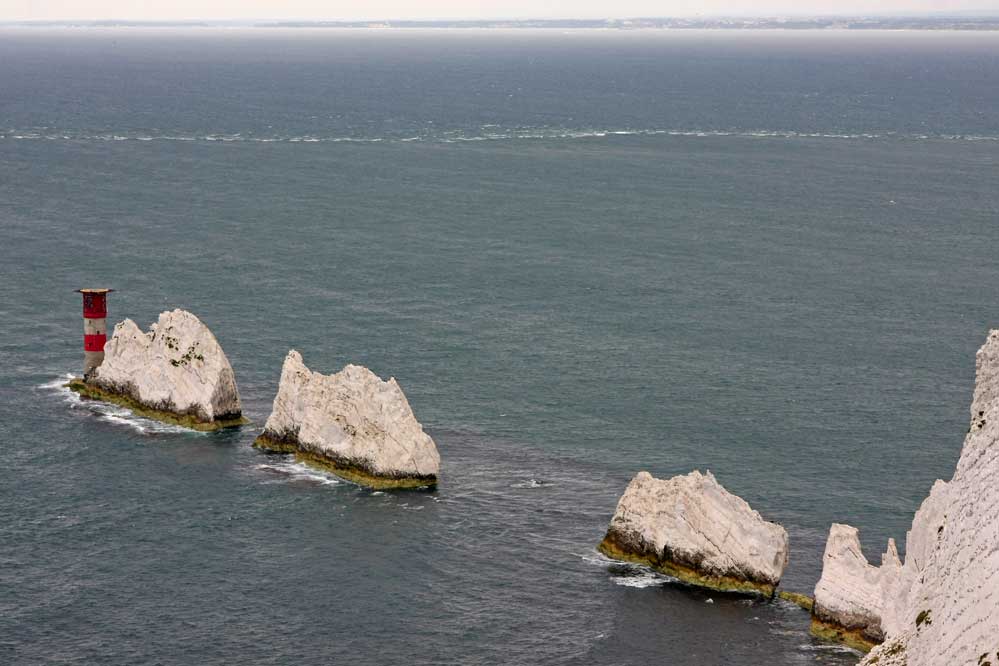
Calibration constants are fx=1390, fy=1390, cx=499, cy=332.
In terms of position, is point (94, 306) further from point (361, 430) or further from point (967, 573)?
point (967, 573)

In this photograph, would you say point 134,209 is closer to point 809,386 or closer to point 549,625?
point 809,386

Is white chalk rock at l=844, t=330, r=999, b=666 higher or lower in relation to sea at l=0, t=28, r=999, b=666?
higher

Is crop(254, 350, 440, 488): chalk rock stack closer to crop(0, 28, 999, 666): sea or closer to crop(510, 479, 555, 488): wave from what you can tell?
crop(0, 28, 999, 666): sea

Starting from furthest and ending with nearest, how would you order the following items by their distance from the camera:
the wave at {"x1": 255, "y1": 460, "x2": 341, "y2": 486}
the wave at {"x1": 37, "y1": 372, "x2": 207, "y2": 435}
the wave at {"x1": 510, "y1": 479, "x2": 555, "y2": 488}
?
the wave at {"x1": 37, "y1": 372, "x2": 207, "y2": 435} < the wave at {"x1": 255, "y1": 460, "x2": 341, "y2": 486} < the wave at {"x1": 510, "y1": 479, "x2": 555, "y2": 488}

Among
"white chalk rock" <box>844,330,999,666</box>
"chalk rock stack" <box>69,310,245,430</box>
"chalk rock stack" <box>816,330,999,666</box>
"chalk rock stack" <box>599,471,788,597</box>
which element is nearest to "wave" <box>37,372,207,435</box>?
"chalk rock stack" <box>69,310,245,430</box>

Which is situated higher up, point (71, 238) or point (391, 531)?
point (71, 238)

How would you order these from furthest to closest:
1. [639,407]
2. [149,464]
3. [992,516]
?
[639,407]
[149,464]
[992,516]

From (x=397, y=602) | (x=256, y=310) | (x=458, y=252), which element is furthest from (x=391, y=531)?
(x=458, y=252)

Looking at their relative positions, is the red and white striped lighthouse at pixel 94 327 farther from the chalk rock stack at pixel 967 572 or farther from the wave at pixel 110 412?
the chalk rock stack at pixel 967 572
